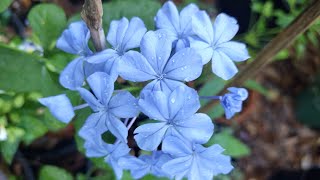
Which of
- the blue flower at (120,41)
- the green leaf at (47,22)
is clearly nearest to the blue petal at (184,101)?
the blue flower at (120,41)

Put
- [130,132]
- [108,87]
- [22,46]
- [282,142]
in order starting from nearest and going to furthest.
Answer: [108,87], [130,132], [22,46], [282,142]

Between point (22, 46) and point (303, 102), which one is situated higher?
point (22, 46)

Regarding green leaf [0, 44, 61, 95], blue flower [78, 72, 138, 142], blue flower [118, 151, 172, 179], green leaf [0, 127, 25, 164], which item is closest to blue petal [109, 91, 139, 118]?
blue flower [78, 72, 138, 142]

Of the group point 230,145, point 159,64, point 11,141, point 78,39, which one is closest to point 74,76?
point 78,39

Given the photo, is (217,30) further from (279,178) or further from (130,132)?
(279,178)

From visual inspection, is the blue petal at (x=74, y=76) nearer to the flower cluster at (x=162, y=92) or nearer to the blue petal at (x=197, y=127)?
the flower cluster at (x=162, y=92)

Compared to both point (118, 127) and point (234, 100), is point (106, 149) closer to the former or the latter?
point (118, 127)

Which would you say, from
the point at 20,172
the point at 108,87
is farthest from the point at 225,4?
the point at 108,87
